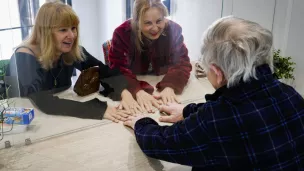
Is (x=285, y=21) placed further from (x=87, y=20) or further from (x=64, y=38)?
(x=64, y=38)

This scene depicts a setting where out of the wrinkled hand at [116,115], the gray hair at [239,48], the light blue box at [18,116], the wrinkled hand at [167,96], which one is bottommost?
the wrinkled hand at [116,115]

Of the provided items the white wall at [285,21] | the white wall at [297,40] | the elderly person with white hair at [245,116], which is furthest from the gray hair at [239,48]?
the white wall at [297,40]

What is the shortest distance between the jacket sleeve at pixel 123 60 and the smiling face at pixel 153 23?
110 millimetres

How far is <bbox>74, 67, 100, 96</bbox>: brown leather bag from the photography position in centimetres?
173

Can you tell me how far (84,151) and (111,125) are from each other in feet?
0.81

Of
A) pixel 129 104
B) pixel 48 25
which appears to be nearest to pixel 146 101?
pixel 129 104

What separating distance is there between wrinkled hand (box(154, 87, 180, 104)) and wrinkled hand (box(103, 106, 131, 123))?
239 mm

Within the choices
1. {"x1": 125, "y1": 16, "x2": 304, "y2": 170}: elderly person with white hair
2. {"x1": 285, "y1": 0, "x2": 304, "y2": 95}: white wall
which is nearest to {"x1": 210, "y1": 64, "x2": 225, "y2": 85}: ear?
{"x1": 125, "y1": 16, "x2": 304, "y2": 170}: elderly person with white hair

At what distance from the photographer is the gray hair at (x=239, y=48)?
98 cm

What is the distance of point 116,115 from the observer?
1.61 metres

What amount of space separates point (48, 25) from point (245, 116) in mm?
962

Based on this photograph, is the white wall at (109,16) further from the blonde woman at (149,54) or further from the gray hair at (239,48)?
the gray hair at (239,48)

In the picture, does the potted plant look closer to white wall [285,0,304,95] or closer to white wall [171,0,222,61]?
white wall [285,0,304,95]

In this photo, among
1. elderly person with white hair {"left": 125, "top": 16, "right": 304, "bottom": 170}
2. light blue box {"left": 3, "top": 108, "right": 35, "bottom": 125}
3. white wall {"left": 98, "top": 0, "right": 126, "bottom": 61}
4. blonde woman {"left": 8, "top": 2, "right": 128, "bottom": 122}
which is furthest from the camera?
white wall {"left": 98, "top": 0, "right": 126, "bottom": 61}
